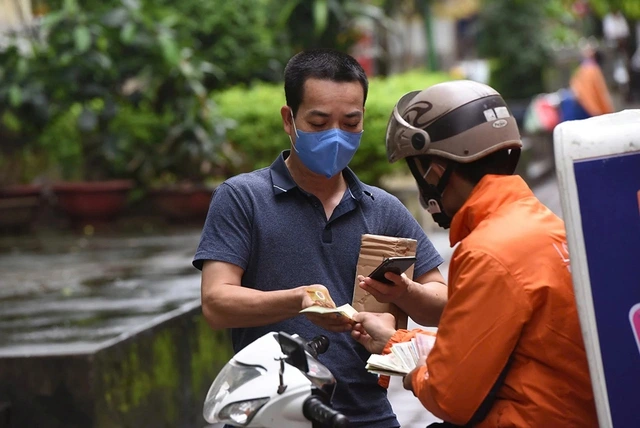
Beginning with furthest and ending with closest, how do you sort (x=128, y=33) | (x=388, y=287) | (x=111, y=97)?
(x=111, y=97) < (x=128, y=33) < (x=388, y=287)

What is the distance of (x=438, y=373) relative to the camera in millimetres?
2502

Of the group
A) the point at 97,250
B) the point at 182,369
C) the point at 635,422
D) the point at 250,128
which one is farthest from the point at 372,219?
the point at 250,128

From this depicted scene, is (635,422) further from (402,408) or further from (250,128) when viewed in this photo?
(250,128)

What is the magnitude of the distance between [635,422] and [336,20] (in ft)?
48.4

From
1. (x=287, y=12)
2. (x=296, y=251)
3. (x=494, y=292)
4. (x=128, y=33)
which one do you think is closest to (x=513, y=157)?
(x=494, y=292)

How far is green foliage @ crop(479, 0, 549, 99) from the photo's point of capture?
27062mm

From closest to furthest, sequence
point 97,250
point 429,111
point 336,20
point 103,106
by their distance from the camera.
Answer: point 429,111 < point 97,250 < point 103,106 < point 336,20

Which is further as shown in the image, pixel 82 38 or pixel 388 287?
pixel 82 38

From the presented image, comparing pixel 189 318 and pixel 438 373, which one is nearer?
pixel 438 373

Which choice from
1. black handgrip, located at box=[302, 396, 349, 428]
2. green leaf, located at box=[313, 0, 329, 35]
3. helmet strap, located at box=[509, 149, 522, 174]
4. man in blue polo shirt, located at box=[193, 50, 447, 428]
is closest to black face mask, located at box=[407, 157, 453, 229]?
helmet strap, located at box=[509, 149, 522, 174]

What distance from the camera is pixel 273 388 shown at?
2.66 meters

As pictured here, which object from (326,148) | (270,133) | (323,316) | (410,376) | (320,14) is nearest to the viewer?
(410,376)

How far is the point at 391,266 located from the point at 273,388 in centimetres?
49

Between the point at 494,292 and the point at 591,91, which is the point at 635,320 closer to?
the point at 494,292
